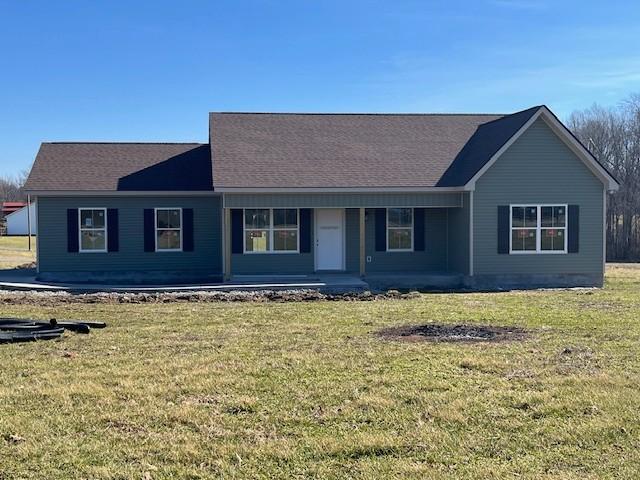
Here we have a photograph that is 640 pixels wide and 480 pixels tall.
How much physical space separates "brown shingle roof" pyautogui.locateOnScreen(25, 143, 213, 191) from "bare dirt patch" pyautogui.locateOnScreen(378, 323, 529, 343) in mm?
11842

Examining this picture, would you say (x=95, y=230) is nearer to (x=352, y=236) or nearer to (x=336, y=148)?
(x=352, y=236)

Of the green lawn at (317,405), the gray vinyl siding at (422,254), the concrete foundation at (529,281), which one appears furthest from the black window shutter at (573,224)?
the green lawn at (317,405)

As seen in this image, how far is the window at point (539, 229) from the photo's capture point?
2061cm

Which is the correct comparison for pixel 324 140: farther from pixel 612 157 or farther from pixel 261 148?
pixel 612 157

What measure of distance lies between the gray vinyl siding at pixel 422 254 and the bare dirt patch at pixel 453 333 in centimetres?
974

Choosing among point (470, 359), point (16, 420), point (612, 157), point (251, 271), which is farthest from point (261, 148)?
point (612, 157)

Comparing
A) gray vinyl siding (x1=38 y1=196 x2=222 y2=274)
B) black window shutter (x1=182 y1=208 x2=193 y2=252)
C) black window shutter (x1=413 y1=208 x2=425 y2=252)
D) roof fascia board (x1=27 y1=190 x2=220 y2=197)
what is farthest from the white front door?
black window shutter (x1=182 y1=208 x2=193 y2=252)

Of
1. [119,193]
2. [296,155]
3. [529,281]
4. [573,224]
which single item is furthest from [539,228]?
[119,193]

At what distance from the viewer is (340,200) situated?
2078 centimetres

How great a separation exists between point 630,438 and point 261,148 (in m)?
18.2

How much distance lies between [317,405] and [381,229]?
15468mm

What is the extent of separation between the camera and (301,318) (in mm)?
13367

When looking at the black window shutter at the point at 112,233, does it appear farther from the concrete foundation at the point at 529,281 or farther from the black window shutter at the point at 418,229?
the concrete foundation at the point at 529,281

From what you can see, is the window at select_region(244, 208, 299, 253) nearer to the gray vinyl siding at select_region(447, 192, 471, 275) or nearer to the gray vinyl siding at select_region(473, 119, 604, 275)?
the gray vinyl siding at select_region(447, 192, 471, 275)
